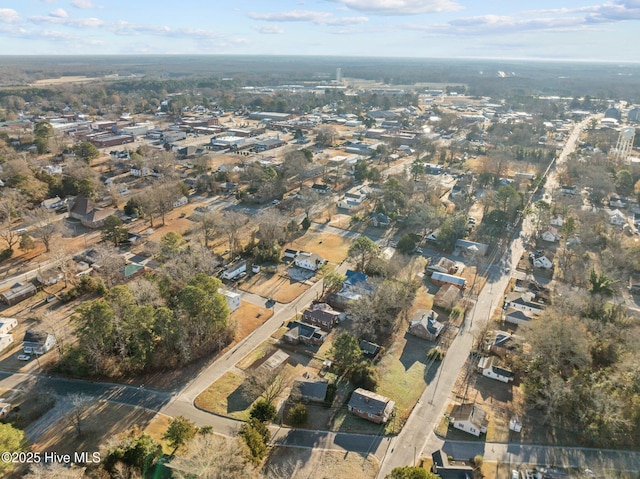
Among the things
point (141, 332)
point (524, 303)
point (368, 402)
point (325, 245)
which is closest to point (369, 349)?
point (368, 402)

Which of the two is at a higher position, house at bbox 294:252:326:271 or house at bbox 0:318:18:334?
house at bbox 294:252:326:271

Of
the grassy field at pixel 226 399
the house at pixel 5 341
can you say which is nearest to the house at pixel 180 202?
the house at pixel 5 341

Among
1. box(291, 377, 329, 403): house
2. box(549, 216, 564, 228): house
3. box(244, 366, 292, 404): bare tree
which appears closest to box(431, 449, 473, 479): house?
box(291, 377, 329, 403): house

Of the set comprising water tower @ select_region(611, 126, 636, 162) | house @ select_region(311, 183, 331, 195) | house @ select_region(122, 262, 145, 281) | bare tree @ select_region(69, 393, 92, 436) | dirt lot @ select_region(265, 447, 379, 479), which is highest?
water tower @ select_region(611, 126, 636, 162)

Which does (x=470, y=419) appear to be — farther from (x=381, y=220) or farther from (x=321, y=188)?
(x=321, y=188)

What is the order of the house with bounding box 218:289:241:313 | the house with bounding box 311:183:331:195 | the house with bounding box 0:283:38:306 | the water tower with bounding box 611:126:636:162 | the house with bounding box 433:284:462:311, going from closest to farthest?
the house with bounding box 218:289:241:313, the house with bounding box 0:283:38:306, the house with bounding box 433:284:462:311, the house with bounding box 311:183:331:195, the water tower with bounding box 611:126:636:162

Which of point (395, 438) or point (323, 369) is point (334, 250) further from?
point (395, 438)

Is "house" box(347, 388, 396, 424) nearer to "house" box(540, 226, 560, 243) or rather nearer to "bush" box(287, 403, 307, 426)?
"bush" box(287, 403, 307, 426)
